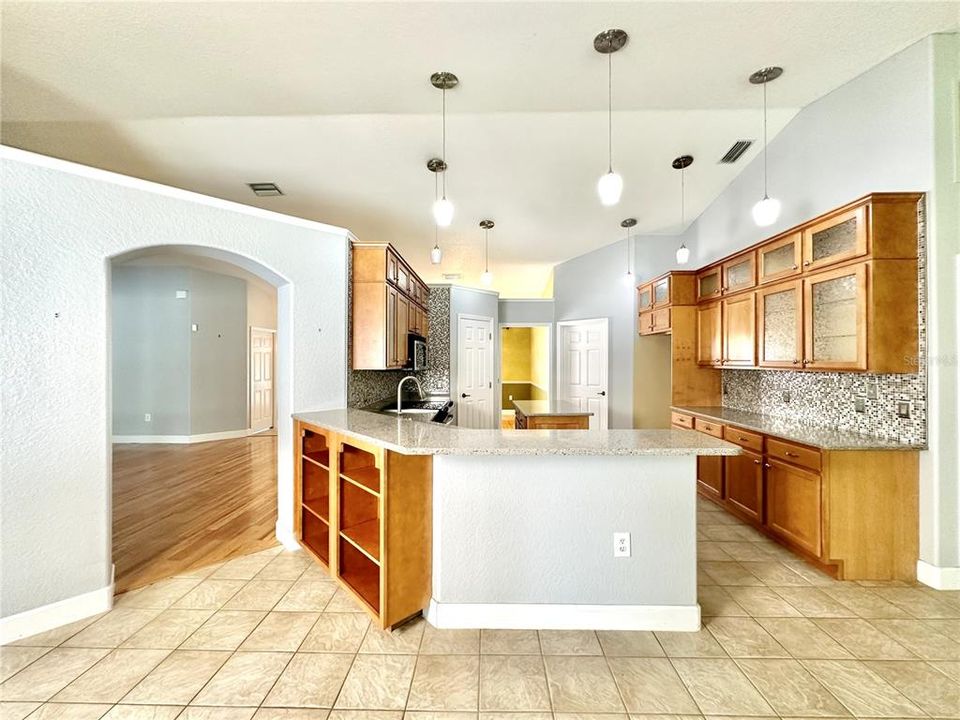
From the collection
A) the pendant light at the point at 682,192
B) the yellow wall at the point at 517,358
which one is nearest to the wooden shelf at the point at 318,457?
the pendant light at the point at 682,192

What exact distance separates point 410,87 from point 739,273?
3.15 m

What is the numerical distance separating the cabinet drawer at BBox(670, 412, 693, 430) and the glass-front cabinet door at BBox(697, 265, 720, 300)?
1.23m

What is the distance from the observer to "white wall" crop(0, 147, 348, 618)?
6.15 feet

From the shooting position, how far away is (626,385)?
5457 mm

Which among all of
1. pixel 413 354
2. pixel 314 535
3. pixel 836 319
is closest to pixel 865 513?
pixel 836 319

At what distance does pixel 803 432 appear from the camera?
2.77 meters

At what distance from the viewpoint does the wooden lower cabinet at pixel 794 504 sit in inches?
96.9

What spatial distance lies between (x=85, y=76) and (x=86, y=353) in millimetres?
1881

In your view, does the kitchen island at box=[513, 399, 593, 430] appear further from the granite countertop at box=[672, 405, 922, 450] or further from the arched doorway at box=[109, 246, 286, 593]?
the arched doorway at box=[109, 246, 286, 593]

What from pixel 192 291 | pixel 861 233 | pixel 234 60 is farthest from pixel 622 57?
pixel 192 291

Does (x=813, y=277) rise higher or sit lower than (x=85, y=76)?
lower

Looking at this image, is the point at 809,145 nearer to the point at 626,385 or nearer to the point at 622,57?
the point at 622,57

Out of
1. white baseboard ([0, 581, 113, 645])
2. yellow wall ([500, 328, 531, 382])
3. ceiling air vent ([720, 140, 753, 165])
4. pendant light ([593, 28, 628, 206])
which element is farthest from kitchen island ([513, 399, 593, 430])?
yellow wall ([500, 328, 531, 382])

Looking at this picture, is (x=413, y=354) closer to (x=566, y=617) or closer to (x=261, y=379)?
(x=566, y=617)
